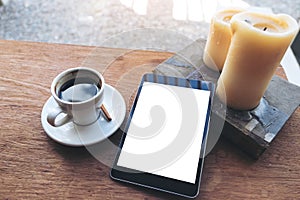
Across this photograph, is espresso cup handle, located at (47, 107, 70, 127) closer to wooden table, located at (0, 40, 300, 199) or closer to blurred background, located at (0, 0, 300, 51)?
wooden table, located at (0, 40, 300, 199)

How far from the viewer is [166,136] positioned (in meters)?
0.49

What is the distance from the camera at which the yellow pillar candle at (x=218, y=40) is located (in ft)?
1.61

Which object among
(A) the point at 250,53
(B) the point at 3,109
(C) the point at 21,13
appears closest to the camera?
(A) the point at 250,53

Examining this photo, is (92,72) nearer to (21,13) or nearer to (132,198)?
(132,198)

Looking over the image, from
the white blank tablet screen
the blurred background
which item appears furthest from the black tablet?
the blurred background

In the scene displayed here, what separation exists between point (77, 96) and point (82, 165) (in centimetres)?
11

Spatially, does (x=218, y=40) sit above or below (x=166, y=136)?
above

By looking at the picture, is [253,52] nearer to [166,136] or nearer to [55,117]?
[166,136]

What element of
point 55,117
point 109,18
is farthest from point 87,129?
point 109,18

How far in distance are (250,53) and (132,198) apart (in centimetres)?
27

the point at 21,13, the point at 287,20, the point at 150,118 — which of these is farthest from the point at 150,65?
the point at 21,13

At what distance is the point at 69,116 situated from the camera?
48 cm

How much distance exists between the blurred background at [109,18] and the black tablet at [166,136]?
748mm

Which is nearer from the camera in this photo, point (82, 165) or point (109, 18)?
point (82, 165)
